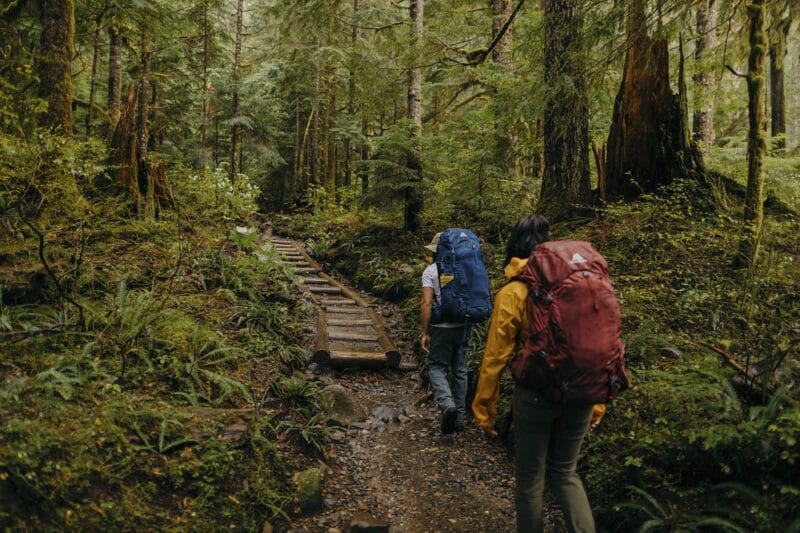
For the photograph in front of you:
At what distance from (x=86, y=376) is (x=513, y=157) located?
837cm

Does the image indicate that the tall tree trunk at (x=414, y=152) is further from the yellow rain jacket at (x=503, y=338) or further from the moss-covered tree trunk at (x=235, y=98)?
the moss-covered tree trunk at (x=235, y=98)

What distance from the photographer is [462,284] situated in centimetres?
538

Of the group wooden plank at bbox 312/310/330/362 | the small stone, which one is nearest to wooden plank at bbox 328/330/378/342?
wooden plank at bbox 312/310/330/362

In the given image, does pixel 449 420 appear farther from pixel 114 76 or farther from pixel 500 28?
pixel 114 76

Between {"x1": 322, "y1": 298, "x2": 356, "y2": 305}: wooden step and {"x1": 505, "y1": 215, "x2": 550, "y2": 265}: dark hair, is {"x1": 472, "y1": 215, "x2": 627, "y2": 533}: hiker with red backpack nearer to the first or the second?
{"x1": 505, "y1": 215, "x2": 550, "y2": 265}: dark hair

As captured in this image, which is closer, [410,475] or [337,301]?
[410,475]

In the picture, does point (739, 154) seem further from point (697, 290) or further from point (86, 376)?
point (86, 376)

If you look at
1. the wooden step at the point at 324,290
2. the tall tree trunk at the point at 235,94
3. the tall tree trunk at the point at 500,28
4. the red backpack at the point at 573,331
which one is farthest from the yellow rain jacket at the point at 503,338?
the tall tree trunk at the point at 235,94

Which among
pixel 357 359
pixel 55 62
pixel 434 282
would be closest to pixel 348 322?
pixel 357 359

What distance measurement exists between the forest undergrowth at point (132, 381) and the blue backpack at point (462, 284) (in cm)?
191

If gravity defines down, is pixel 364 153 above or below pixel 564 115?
above

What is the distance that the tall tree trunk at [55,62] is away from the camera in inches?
303

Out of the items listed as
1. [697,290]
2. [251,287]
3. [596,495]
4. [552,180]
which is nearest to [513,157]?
[552,180]

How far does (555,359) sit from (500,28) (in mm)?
11906
